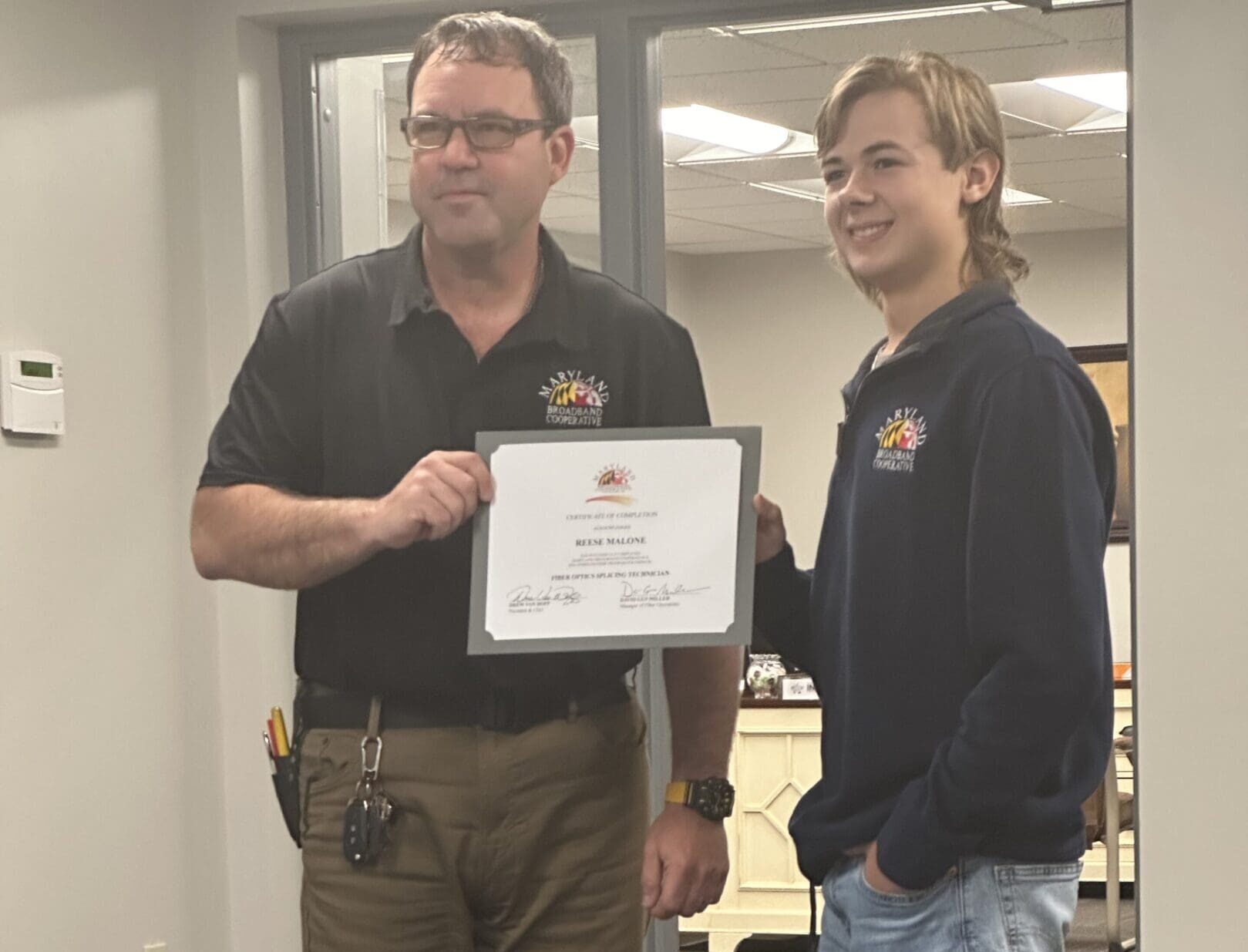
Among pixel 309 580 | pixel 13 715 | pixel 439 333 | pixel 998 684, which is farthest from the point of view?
pixel 13 715

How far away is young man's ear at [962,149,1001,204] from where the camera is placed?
7.59ft

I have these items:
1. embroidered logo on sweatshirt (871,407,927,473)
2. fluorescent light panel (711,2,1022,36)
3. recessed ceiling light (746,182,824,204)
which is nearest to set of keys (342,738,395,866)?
embroidered logo on sweatshirt (871,407,927,473)

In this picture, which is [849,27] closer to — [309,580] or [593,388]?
[593,388]

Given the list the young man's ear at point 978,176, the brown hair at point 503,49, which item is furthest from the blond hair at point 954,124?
the brown hair at point 503,49

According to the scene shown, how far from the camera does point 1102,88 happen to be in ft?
10.4

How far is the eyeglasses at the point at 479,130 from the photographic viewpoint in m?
2.32

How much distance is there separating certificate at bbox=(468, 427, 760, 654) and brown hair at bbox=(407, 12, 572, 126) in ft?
1.74

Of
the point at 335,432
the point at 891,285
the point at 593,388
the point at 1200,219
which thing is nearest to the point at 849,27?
the point at 1200,219

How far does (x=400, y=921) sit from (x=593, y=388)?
72 cm

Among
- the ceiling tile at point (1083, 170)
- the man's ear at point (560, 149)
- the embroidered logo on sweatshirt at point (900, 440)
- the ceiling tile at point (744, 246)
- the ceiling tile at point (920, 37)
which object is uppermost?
the ceiling tile at point (920, 37)

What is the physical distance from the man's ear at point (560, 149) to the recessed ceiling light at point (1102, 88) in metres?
1.09

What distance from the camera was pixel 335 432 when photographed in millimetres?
2230
